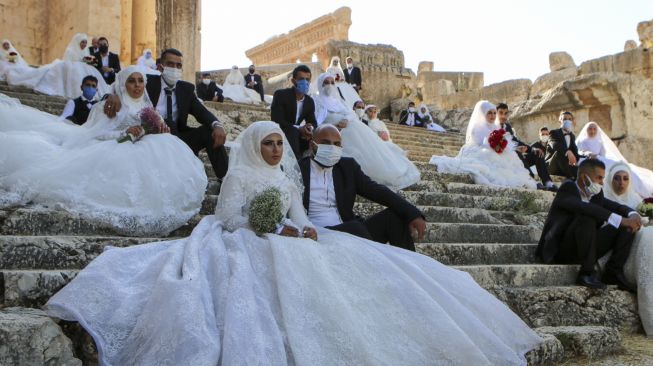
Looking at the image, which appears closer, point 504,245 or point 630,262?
point 630,262

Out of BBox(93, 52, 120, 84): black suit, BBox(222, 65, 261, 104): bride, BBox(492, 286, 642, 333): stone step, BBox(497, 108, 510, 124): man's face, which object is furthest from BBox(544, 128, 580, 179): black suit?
BBox(222, 65, 261, 104): bride

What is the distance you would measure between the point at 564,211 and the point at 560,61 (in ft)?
51.9

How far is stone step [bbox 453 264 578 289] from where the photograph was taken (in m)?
5.48

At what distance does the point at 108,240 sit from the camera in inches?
172

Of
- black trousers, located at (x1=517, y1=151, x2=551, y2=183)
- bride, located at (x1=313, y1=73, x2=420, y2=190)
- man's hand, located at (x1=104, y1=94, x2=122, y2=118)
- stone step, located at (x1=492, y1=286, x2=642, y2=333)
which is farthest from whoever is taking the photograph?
black trousers, located at (x1=517, y1=151, x2=551, y2=183)

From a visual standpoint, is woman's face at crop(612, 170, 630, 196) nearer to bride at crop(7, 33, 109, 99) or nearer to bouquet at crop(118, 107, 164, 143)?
bouquet at crop(118, 107, 164, 143)

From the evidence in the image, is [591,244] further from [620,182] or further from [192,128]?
[192,128]

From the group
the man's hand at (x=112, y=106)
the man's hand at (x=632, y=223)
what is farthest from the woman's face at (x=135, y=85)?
the man's hand at (x=632, y=223)

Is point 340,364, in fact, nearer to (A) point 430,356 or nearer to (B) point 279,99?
(A) point 430,356

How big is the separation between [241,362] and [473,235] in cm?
407

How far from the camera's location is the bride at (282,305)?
3160mm

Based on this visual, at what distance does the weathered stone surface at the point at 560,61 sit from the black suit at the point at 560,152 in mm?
10587

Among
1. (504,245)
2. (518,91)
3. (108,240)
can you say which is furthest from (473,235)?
(518,91)

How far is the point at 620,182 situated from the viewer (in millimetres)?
6480
